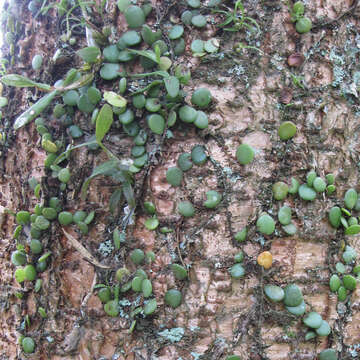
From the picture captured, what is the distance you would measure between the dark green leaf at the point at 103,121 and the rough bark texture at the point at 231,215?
3.2 inches

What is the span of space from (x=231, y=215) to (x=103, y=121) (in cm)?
51

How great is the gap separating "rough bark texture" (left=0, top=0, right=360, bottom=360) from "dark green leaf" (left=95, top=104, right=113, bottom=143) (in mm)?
81

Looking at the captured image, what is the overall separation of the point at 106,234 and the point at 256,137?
608 millimetres

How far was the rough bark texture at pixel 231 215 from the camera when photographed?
1.13m

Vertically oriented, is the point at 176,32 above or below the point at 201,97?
above

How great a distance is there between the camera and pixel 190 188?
116 cm

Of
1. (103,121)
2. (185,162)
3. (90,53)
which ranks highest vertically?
(90,53)

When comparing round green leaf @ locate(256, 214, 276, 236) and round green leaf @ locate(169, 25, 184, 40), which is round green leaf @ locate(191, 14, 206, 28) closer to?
round green leaf @ locate(169, 25, 184, 40)

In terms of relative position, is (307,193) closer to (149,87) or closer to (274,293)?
(274,293)

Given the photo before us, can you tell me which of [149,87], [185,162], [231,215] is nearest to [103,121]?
[149,87]

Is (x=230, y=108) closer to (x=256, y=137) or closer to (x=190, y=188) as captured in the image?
(x=256, y=137)

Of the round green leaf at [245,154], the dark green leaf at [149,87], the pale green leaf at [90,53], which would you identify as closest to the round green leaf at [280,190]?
the round green leaf at [245,154]

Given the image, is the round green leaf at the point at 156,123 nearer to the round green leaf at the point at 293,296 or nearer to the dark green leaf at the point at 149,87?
the dark green leaf at the point at 149,87

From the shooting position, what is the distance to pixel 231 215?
1148 millimetres
